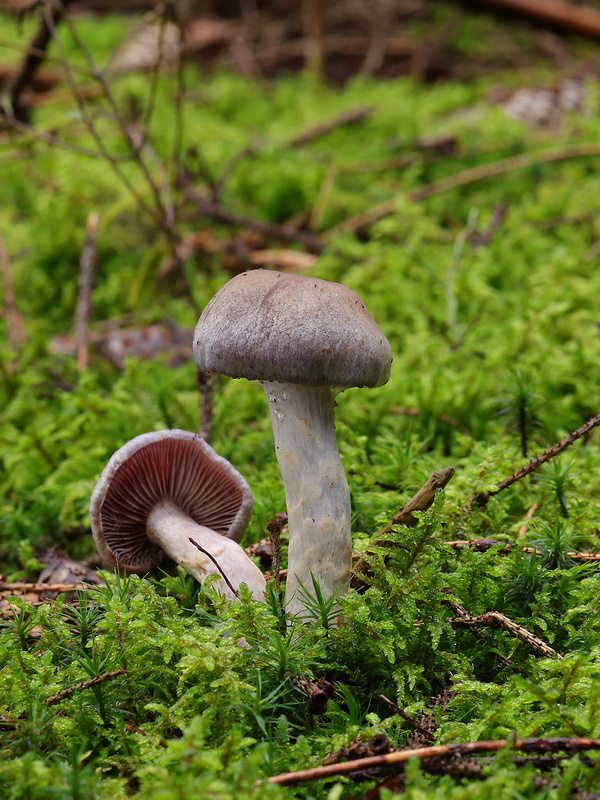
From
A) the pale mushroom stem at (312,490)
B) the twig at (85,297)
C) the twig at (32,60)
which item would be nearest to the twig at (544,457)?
the pale mushroom stem at (312,490)

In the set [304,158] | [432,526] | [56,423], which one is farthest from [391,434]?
[304,158]

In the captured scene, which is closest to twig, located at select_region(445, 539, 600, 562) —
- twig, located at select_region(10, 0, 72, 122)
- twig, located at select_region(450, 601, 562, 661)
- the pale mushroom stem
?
twig, located at select_region(450, 601, 562, 661)

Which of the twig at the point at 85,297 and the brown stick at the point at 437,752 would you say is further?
the twig at the point at 85,297

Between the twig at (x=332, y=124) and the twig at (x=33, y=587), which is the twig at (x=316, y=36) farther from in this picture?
the twig at (x=33, y=587)

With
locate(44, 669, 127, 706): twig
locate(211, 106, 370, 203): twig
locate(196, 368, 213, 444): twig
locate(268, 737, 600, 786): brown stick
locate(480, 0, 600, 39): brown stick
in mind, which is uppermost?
locate(480, 0, 600, 39): brown stick

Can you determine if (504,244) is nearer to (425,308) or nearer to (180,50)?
(425,308)

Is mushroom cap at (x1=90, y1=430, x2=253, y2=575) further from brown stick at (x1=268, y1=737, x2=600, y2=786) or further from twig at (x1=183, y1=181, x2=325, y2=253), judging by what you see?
twig at (x1=183, y1=181, x2=325, y2=253)
